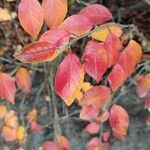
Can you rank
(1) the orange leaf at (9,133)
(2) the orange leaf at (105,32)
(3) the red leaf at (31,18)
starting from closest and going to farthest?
1. (3) the red leaf at (31,18)
2. (2) the orange leaf at (105,32)
3. (1) the orange leaf at (9,133)

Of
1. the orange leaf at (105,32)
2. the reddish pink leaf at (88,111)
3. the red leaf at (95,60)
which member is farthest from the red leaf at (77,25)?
the reddish pink leaf at (88,111)

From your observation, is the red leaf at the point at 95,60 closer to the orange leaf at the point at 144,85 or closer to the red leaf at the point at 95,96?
the red leaf at the point at 95,96

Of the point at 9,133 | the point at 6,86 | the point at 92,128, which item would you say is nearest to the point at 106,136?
the point at 92,128

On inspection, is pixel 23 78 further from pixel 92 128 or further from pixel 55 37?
pixel 55 37

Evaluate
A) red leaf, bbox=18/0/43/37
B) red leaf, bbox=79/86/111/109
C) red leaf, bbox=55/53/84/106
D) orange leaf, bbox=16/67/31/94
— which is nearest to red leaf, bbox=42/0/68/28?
red leaf, bbox=18/0/43/37

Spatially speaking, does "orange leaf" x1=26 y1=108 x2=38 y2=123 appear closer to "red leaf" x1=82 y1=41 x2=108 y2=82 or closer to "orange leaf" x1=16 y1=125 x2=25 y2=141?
"orange leaf" x1=16 y1=125 x2=25 y2=141

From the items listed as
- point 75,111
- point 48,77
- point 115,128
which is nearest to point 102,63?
point 115,128

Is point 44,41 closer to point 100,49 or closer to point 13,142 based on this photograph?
point 100,49
